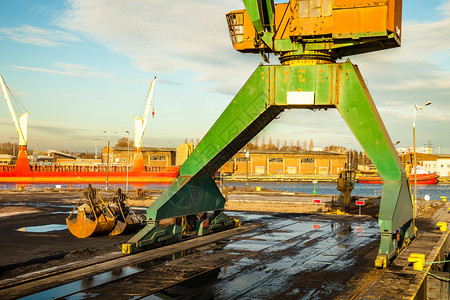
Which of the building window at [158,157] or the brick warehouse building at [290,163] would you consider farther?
the building window at [158,157]

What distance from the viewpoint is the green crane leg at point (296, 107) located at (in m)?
16.7

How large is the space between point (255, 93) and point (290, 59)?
6.60ft

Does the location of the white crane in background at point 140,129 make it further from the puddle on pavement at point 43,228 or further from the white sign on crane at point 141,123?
the puddle on pavement at point 43,228

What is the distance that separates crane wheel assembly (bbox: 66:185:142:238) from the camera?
75.3ft

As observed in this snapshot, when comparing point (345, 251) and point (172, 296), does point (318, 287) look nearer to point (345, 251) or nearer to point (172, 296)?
point (172, 296)

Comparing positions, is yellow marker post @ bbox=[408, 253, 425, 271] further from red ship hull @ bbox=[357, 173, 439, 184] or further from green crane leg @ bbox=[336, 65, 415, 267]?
red ship hull @ bbox=[357, 173, 439, 184]

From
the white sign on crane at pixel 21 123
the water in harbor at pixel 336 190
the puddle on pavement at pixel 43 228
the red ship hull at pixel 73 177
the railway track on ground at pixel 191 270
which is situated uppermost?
the white sign on crane at pixel 21 123

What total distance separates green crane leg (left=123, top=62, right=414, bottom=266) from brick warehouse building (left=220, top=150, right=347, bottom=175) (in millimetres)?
130253

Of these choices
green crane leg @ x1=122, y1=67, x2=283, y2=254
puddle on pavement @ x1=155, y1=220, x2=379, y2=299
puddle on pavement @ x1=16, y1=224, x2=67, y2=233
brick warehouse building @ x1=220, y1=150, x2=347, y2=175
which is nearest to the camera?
puddle on pavement @ x1=155, y1=220, x2=379, y2=299

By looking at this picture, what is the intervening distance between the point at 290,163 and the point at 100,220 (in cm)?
13126

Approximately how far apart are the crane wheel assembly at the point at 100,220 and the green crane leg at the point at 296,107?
4.66 metres

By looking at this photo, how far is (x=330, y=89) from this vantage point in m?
17.4

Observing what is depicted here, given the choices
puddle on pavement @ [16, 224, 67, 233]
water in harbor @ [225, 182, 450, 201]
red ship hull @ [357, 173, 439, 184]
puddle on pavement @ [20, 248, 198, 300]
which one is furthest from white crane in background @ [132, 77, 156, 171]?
puddle on pavement @ [20, 248, 198, 300]

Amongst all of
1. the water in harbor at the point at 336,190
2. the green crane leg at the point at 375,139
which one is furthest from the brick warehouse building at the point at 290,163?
the green crane leg at the point at 375,139
